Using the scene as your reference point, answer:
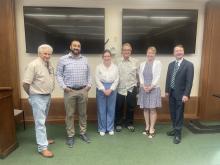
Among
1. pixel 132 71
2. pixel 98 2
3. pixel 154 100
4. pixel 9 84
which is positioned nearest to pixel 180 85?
pixel 154 100

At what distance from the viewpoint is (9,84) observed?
425 cm

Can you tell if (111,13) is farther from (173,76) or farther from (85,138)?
(85,138)

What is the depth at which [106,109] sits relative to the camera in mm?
3943

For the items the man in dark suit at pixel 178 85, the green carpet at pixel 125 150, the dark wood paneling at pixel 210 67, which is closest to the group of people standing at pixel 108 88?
the man in dark suit at pixel 178 85

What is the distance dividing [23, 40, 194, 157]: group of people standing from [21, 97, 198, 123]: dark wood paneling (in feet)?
1.78

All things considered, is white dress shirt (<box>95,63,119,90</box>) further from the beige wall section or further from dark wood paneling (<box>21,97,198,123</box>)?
dark wood paneling (<box>21,97,198,123</box>)

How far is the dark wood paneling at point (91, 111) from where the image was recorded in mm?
4449

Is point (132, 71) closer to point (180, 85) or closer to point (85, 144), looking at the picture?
point (180, 85)

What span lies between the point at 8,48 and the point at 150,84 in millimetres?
2488

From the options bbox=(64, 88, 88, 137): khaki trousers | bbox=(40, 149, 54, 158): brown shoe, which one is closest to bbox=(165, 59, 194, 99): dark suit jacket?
bbox=(64, 88, 88, 137): khaki trousers

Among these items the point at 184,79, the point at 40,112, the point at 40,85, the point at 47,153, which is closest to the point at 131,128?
the point at 184,79

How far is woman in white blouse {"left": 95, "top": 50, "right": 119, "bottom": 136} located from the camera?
3.78 m

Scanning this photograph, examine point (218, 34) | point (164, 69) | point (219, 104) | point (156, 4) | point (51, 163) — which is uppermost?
point (156, 4)

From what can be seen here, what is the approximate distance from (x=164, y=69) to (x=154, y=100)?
3.30 ft
